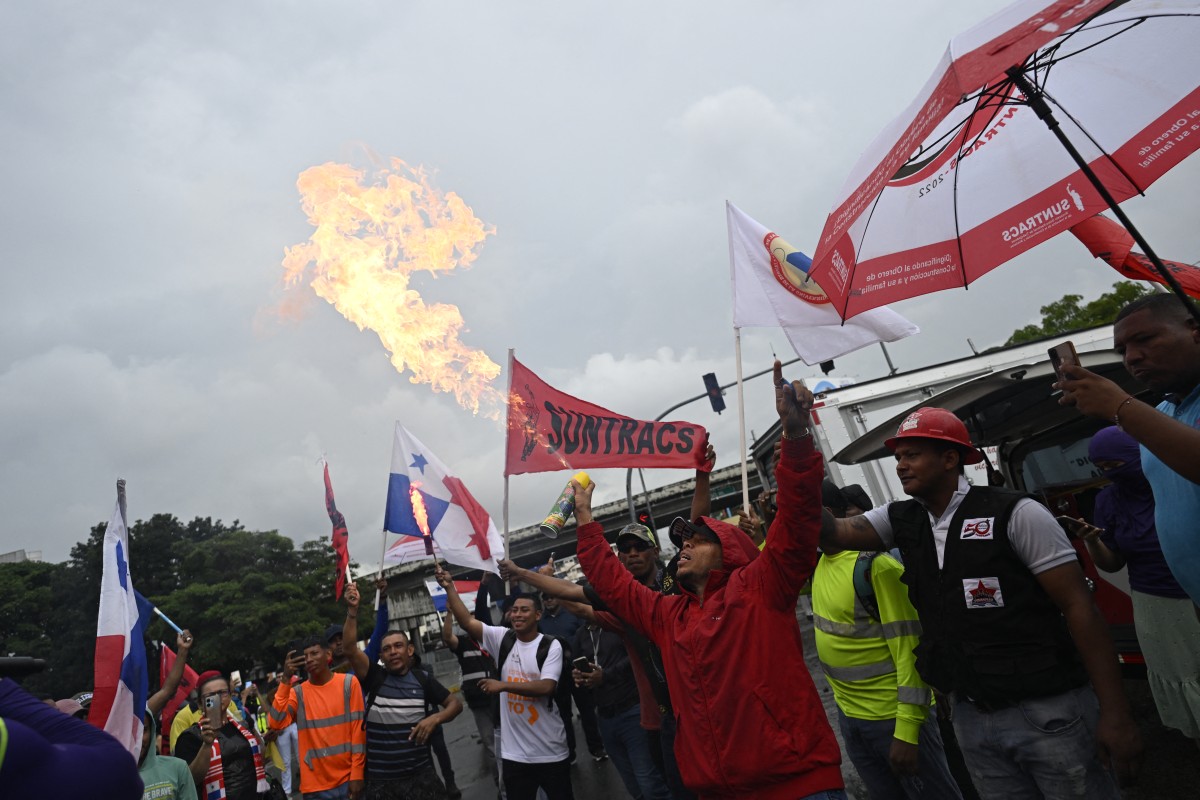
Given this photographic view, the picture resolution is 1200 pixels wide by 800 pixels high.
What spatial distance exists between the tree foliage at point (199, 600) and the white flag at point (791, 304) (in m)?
33.6

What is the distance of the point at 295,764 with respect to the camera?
Result: 8.20 metres

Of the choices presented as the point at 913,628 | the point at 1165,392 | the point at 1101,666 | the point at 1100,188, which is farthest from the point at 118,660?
the point at 1100,188

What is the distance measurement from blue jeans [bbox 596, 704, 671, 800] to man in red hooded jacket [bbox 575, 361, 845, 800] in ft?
7.64

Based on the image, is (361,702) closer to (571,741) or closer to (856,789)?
A: (571,741)

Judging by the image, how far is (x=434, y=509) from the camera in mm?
7117

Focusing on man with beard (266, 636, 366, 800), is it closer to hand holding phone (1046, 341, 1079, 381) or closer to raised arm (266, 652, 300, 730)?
raised arm (266, 652, 300, 730)

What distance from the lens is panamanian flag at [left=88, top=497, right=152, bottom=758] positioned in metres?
3.20

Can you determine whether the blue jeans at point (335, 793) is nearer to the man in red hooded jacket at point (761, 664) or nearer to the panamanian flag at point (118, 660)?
the panamanian flag at point (118, 660)

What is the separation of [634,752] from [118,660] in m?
3.43

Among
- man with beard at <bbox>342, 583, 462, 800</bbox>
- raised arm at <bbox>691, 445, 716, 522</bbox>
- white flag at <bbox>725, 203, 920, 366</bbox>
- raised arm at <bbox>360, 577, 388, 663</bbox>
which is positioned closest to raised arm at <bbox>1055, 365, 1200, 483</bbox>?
raised arm at <bbox>691, 445, 716, 522</bbox>

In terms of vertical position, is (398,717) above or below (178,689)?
below

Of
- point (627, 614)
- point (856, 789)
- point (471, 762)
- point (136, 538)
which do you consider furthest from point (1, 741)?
point (136, 538)

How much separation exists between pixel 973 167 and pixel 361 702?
210 inches

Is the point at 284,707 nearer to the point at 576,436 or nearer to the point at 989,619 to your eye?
the point at 576,436
